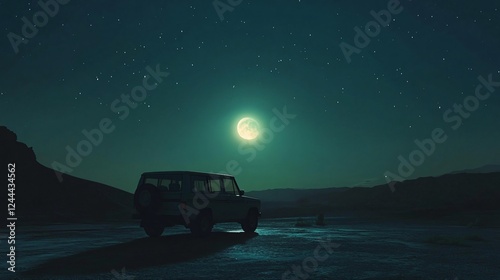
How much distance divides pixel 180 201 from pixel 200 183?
1.03m

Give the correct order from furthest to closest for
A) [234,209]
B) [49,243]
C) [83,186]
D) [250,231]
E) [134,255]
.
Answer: [83,186]
[250,231]
[234,209]
[49,243]
[134,255]

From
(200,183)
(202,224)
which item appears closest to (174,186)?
(200,183)

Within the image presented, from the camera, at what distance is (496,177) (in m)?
85.4

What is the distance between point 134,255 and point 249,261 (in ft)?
9.29

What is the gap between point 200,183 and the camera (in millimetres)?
15695

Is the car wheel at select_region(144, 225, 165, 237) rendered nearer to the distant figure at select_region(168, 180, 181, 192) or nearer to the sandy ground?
the sandy ground

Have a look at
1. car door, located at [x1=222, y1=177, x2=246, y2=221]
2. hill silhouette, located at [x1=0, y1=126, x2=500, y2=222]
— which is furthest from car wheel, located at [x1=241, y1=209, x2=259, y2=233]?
hill silhouette, located at [x1=0, y1=126, x2=500, y2=222]

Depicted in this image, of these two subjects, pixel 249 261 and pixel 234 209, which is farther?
A: pixel 234 209

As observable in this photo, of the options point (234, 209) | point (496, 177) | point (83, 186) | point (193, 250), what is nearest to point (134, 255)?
point (193, 250)

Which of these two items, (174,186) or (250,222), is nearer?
(174,186)

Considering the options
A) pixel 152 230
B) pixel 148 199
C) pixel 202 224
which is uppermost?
pixel 148 199

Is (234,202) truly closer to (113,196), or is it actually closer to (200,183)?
(200,183)

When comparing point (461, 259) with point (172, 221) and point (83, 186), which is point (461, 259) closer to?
point (172, 221)

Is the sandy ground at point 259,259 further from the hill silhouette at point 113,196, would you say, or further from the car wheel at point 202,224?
the hill silhouette at point 113,196
